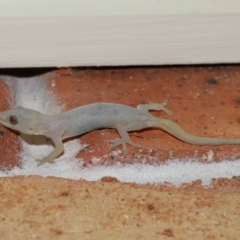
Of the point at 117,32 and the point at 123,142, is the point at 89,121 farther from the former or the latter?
the point at 117,32

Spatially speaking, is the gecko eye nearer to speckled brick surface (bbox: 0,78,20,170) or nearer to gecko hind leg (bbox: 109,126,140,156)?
speckled brick surface (bbox: 0,78,20,170)

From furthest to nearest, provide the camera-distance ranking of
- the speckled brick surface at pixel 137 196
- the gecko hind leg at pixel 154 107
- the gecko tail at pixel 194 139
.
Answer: the gecko hind leg at pixel 154 107
the gecko tail at pixel 194 139
the speckled brick surface at pixel 137 196

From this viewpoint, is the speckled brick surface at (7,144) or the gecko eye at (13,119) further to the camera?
the gecko eye at (13,119)

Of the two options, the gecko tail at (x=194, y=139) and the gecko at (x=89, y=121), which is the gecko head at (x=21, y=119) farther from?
the gecko tail at (x=194, y=139)

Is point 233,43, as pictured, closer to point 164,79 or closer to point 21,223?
point 164,79

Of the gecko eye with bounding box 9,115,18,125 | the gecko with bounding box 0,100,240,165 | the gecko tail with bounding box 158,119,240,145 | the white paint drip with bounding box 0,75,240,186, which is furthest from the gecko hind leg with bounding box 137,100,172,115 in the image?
the gecko eye with bounding box 9,115,18,125

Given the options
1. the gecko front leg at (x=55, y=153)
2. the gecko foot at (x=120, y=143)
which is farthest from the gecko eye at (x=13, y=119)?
the gecko foot at (x=120, y=143)

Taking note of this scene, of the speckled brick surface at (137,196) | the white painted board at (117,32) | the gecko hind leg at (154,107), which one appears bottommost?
the speckled brick surface at (137,196)

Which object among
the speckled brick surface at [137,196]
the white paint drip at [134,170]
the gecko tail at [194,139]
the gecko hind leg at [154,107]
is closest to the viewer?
the speckled brick surface at [137,196]
